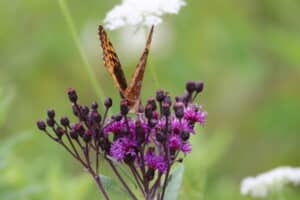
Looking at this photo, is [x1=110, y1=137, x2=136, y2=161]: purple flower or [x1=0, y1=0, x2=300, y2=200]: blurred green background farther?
[x1=0, y1=0, x2=300, y2=200]: blurred green background

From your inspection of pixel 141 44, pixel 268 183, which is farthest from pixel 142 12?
pixel 141 44

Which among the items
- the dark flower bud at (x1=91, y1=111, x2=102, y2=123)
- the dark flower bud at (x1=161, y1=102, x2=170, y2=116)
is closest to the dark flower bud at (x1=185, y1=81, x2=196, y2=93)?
the dark flower bud at (x1=161, y1=102, x2=170, y2=116)

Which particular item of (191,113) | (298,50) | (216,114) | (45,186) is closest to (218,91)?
(216,114)

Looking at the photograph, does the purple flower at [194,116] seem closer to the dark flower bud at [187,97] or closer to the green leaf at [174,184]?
the dark flower bud at [187,97]

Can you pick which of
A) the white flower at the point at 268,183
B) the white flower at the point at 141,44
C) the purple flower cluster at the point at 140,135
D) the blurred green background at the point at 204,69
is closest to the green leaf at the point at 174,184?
the purple flower cluster at the point at 140,135

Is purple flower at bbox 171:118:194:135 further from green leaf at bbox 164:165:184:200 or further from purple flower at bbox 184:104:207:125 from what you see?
green leaf at bbox 164:165:184:200

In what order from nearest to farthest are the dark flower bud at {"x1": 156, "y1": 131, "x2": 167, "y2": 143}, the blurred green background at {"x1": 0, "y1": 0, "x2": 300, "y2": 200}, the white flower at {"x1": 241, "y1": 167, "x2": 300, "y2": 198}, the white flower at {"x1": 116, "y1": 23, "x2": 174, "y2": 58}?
1. the dark flower bud at {"x1": 156, "y1": 131, "x2": 167, "y2": 143}
2. the white flower at {"x1": 241, "y1": 167, "x2": 300, "y2": 198}
3. the blurred green background at {"x1": 0, "y1": 0, "x2": 300, "y2": 200}
4. the white flower at {"x1": 116, "y1": 23, "x2": 174, "y2": 58}
